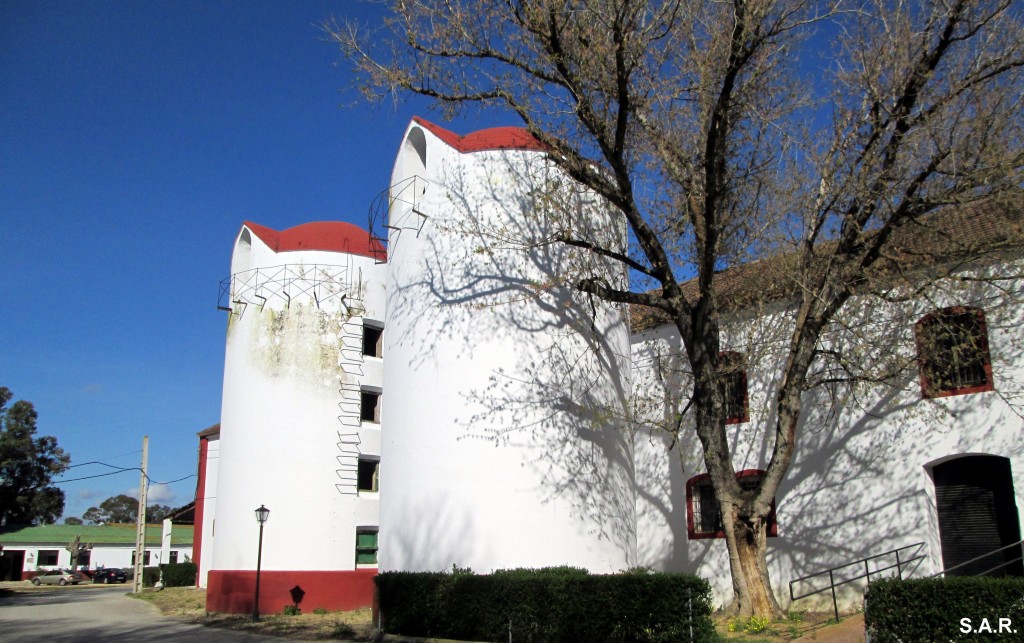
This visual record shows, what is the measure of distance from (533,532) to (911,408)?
743 centimetres

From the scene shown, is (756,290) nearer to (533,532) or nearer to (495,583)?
(533,532)

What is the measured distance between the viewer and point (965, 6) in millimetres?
11812

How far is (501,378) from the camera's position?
652 inches

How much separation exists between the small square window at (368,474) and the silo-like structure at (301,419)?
0.03 m

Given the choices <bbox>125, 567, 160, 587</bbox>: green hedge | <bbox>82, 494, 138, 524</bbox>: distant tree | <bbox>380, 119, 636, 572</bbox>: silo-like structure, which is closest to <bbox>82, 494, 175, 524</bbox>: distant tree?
<bbox>82, 494, 138, 524</bbox>: distant tree

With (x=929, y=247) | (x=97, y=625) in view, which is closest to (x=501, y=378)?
(x=929, y=247)

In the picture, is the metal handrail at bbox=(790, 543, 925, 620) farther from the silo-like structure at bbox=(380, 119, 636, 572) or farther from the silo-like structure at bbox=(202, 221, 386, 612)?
the silo-like structure at bbox=(202, 221, 386, 612)

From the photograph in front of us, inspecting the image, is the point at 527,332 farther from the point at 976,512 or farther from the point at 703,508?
the point at 976,512

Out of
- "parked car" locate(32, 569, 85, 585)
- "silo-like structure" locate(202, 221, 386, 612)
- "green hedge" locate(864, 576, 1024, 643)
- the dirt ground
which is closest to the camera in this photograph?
"green hedge" locate(864, 576, 1024, 643)

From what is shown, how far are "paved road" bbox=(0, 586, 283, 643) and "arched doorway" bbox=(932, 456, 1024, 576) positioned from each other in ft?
44.4

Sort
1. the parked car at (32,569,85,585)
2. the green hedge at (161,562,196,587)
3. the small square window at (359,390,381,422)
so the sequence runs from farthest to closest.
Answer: the parked car at (32,569,85,585) → the green hedge at (161,562,196,587) → the small square window at (359,390,381,422)

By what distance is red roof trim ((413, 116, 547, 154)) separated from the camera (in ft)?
58.9

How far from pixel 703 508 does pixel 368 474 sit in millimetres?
11721

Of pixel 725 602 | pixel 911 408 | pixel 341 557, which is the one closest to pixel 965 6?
pixel 911 408
